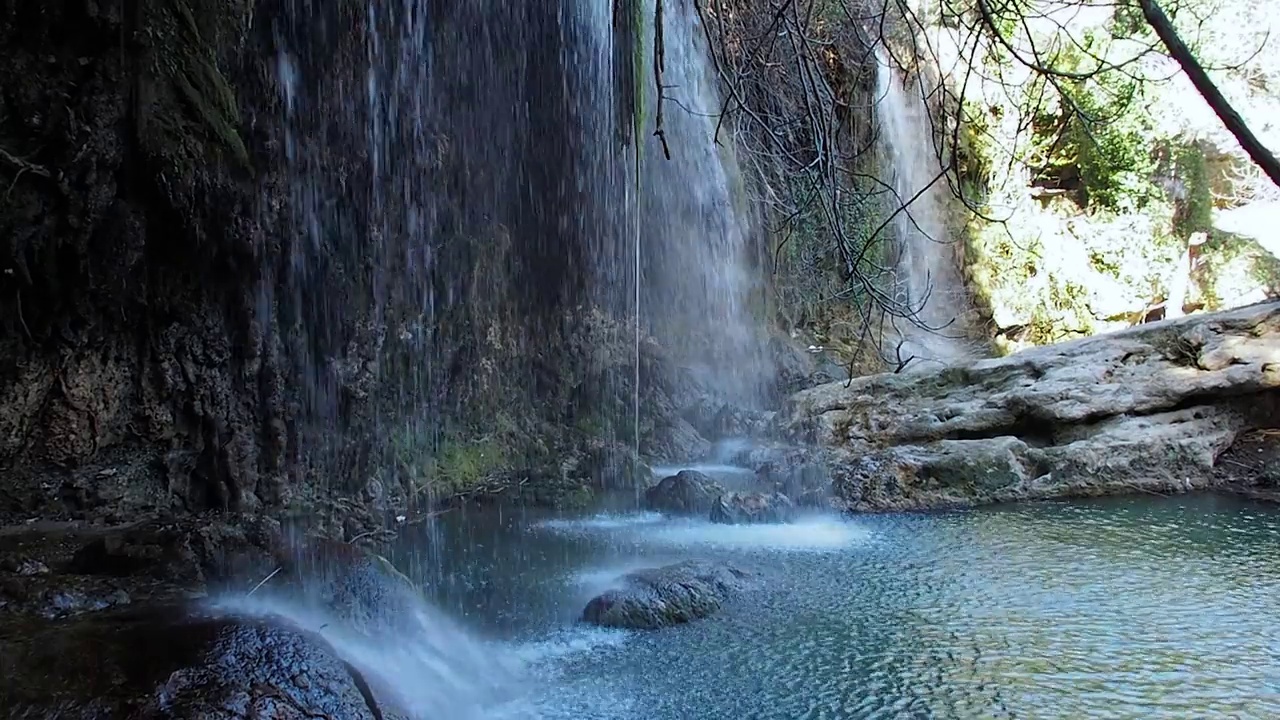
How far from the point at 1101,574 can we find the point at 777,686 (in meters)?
2.35

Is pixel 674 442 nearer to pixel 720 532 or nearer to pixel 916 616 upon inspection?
pixel 720 532

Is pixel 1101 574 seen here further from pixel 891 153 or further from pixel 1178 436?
pixel 891 153

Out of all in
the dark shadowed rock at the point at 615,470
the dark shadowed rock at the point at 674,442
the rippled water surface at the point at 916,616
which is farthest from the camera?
the dark shadowed rock at the point at 674,442

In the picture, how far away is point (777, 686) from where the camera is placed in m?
3.19

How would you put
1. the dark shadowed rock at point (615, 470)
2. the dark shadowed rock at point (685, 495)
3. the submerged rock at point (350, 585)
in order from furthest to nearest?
the dark shadowed rock at point (615, 470) < the dark shadowed rock at point (685, 495) < the submerged rock at point (350, 585)

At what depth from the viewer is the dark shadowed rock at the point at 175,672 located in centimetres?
218

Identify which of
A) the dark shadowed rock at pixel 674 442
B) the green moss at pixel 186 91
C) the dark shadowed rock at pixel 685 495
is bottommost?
the dark shadowed rock at pixel 685 495

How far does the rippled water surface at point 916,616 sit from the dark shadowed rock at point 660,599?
10cm

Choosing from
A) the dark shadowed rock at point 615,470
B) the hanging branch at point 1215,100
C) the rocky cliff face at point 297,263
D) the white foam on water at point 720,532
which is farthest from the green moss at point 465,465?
the hanging branch at point 1215,100

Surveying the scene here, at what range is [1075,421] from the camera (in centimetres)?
690

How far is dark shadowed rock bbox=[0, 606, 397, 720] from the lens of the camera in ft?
7.16

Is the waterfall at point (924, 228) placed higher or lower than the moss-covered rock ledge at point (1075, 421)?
higher

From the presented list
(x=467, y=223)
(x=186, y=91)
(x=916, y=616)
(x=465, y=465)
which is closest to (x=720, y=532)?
(x=916, y=616)

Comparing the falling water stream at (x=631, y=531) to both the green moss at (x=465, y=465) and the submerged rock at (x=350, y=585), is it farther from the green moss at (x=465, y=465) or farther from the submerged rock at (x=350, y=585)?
the green moss at (x=465, y=465)
